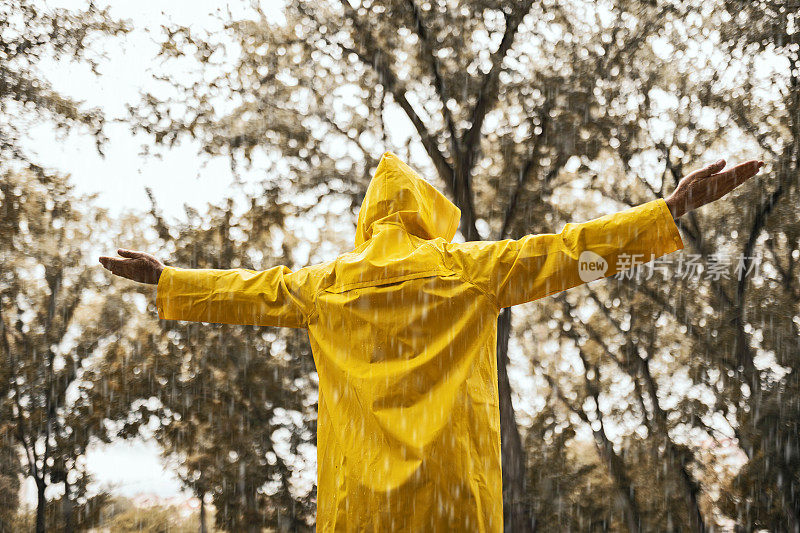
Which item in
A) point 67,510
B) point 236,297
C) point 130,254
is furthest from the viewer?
point 67,510

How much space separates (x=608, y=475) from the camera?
10.6 metres

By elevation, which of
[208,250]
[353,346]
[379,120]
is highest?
[379,120]

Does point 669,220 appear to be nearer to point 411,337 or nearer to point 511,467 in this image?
point 411,337

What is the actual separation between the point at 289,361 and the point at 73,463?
124 inches

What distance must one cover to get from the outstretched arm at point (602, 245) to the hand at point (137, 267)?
4.47ft

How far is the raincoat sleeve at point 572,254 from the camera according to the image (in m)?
2.20

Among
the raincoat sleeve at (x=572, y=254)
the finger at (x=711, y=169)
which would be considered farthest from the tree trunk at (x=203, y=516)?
the finger at (x=711, y=169)

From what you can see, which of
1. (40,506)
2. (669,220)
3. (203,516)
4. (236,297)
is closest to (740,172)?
(669,220)

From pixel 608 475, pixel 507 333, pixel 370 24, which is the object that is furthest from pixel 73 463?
pixel 608 475

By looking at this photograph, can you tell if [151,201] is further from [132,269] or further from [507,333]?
[132,269]

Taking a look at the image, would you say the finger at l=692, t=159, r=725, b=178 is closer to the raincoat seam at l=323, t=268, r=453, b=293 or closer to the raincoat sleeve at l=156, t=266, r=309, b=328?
the raincoat seam at l=323, t=268, r=453, b=293

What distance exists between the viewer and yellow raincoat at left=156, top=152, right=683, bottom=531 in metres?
2.28

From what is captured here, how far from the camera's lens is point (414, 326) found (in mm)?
2434

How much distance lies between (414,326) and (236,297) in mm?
717
